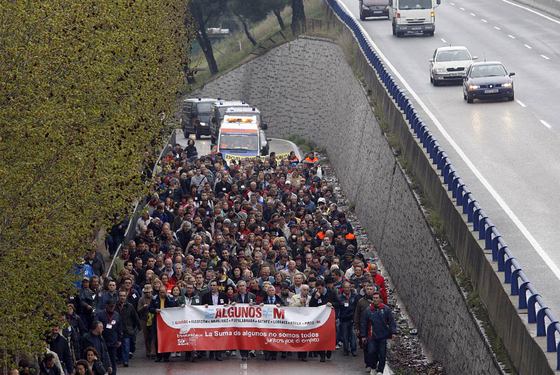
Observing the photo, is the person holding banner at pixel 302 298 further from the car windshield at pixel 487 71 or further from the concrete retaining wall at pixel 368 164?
the car windshield at pixel 487 71

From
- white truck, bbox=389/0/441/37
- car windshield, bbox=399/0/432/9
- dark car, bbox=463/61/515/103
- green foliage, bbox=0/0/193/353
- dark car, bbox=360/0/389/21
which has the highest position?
green foliage, bbox=0/0/193/353

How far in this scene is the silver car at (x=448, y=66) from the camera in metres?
47.0

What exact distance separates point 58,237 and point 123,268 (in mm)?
6000

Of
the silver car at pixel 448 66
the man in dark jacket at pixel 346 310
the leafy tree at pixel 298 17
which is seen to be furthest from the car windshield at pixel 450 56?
the man in dark jacket at pixel 346 310

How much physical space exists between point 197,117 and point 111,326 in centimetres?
3892

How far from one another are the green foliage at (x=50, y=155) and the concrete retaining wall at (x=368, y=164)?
18.4ft

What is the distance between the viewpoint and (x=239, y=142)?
1957 inches

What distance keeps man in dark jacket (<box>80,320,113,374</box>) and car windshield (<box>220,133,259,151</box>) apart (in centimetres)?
2792

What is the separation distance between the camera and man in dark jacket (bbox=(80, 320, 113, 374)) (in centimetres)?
2150

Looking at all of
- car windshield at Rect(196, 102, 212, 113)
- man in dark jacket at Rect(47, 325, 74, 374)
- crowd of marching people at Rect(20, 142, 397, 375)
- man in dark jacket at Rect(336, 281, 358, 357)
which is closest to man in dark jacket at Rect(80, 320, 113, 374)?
crowd of marching people at Rect(20, 142, 397, 375)

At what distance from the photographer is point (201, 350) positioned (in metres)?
23.9

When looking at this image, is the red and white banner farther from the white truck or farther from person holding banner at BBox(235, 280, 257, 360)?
the white truck

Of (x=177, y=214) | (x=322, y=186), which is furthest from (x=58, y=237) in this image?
(x=322, y=186)

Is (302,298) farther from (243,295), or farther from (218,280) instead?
(218,280)
